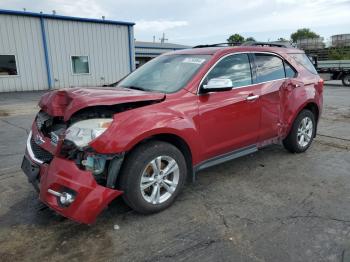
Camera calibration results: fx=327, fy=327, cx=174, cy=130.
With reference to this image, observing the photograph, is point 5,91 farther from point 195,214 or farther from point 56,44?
point 195,214

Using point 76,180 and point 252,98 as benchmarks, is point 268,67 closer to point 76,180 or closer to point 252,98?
point 252,98

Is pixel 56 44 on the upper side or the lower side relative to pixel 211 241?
upper

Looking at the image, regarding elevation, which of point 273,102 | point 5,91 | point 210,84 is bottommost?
point 5,91

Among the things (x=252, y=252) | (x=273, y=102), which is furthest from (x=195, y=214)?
(x=273, y=102)

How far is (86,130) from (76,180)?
466 millimetres

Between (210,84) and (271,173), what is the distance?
1737mm

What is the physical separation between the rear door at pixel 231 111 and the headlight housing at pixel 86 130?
47.3 inches

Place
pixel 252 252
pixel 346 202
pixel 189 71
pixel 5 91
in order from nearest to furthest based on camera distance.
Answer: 1. pixel 252 252
2. pixel 346 202
3. pixel 189 71
4. pixel 5 91

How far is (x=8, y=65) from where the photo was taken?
16797 millimetres

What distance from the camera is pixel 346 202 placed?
3.71 m

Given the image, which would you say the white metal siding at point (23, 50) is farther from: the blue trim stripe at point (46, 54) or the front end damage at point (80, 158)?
the front end damage at point (80, 158)

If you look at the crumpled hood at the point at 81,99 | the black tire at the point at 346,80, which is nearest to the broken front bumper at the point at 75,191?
the crumpled hood at the point at 81,99

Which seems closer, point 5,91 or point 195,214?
point 195,214

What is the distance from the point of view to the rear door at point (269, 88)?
457 centimetres
